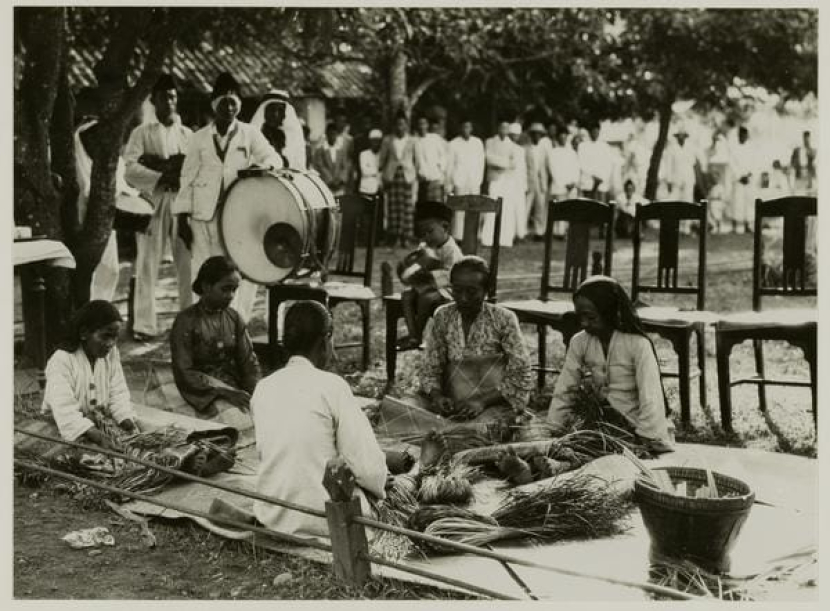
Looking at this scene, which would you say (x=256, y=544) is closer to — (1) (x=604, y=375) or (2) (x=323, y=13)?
(1) (x=604, y=375)

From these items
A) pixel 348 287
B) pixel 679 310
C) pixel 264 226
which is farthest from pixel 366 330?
pixel 679 310

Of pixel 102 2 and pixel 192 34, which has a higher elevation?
pixel 192 34

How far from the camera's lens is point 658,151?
20344 mm

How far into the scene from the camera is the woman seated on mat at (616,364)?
19.2 feet

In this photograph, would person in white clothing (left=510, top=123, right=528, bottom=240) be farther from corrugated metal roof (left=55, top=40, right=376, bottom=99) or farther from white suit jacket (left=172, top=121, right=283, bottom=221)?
white suit jacket (left=172, top=121, right=283, bottom=221)

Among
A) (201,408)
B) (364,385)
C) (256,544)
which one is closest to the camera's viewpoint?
(256,544)

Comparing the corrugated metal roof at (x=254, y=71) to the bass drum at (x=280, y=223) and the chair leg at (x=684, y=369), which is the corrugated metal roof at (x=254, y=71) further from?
the chair leg at (x=684, y=369)

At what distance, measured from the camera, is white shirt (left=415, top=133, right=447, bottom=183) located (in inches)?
685

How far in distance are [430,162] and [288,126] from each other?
7.10m

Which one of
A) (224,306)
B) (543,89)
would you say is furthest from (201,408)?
(543,89)

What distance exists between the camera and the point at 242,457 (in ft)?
19.9

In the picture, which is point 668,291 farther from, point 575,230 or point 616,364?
point 616,364

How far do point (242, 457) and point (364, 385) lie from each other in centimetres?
193

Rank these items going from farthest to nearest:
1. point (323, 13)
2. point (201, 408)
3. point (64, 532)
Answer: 1. point (323, 13)
2. point (201, 408)
3. point (64, 532)
